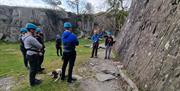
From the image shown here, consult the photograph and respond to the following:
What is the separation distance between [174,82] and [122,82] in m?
2.88

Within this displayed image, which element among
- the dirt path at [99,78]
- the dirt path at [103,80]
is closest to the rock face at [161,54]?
the dirt path at [103,80]

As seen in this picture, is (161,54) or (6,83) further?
(6,83)

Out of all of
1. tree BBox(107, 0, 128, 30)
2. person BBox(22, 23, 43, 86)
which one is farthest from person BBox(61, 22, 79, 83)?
tree BBox(107, 0, 128, 30)

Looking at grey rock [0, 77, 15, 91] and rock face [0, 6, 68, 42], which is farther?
rock face [0, 6, 68, 42]

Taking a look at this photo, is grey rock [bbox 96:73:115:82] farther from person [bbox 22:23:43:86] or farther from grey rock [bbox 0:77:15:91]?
grey rock [bbox 0:77:15:91]

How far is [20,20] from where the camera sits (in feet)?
87.5

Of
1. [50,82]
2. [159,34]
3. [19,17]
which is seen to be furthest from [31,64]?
[19,17]

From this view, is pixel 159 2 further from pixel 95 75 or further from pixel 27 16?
pixel 27 16

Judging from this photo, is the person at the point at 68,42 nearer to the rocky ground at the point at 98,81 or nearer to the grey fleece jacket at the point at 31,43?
the grey fleece jacket at the point at 31,43

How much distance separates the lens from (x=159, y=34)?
21.1 ft

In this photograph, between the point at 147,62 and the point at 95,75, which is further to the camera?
the point at 95,75

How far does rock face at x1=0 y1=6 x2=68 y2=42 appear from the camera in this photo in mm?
25828

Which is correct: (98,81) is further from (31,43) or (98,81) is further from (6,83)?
(6,83)

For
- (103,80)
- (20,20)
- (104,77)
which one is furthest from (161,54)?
(20,20)
